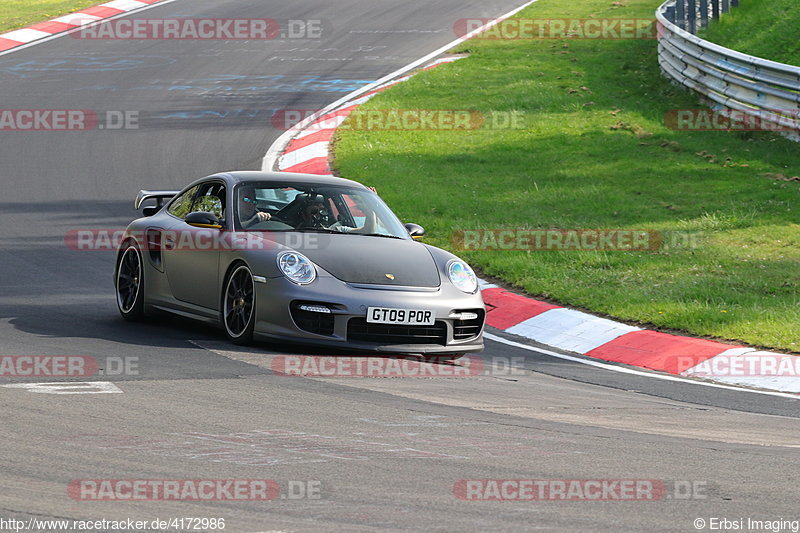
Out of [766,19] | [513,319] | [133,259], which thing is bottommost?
[513,319]

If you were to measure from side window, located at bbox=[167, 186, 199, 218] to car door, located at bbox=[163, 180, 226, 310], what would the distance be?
28mm

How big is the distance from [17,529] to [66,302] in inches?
241

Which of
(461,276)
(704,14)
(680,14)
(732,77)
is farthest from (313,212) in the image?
(704,14)

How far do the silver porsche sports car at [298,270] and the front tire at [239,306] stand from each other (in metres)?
0.01

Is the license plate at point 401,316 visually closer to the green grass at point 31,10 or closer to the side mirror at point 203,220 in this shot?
the side mirror at point 203,220

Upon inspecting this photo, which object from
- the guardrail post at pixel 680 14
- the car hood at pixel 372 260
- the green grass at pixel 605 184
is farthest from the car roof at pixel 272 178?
the guardrail post at pixel 680 14

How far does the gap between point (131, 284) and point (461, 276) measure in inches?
112

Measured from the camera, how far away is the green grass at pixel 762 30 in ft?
64.3

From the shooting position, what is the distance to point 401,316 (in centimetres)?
823

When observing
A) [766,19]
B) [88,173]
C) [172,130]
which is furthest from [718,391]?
[766,19]

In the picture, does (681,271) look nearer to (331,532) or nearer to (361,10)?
(331,532)

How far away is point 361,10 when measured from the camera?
98.8ft

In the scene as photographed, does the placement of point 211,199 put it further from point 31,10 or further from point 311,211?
point 31,10

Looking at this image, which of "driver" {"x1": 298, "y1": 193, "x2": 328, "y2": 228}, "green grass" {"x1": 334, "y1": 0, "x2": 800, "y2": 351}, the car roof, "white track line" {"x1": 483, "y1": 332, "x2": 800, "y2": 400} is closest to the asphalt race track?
"white track line" {"x1": 483, "y1": 332, "x2": 800, "y2": 400}
